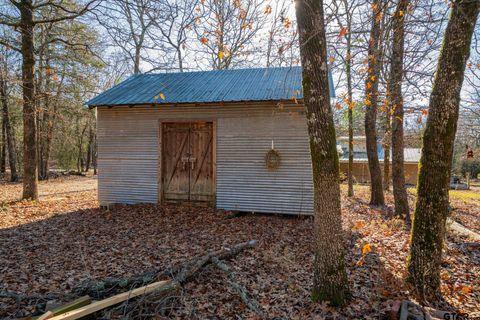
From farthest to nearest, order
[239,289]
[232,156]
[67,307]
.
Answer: [232,156] < [239,289] < [67,307]

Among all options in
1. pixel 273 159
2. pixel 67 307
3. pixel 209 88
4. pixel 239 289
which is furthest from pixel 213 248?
pixel 209 88

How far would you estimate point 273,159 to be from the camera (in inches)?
305

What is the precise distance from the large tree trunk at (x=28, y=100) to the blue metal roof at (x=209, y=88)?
2.46 meters

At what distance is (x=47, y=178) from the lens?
59.9 feet

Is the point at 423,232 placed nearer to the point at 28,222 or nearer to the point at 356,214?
the point at 356,214

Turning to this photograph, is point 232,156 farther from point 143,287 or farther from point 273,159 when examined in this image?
point 143,287

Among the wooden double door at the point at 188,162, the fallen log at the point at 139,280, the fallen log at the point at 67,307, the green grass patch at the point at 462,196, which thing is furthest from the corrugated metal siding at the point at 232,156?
the green grass patch at the point at 462,196

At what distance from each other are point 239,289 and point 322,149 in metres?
2.03

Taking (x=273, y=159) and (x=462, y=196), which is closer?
(x=273, y=159)

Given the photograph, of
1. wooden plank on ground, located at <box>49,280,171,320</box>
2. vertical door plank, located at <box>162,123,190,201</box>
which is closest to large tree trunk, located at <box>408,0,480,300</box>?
wooden plank on ground, located at <box>49,280,171,320</box>

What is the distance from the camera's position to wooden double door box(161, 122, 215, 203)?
8367 mm

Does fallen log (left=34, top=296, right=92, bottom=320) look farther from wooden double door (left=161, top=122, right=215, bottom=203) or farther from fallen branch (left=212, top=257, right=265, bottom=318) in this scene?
wooden double door (left=161, top=122, right=215, bottom=203)

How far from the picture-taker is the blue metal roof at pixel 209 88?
25.5ft

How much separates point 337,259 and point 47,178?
1979 centimetres
